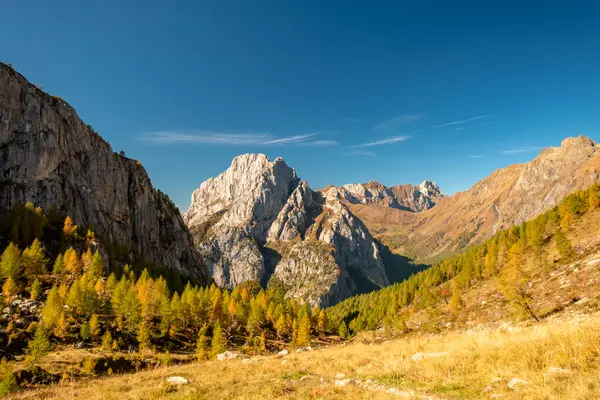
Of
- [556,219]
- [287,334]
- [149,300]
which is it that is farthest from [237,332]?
[556,219]

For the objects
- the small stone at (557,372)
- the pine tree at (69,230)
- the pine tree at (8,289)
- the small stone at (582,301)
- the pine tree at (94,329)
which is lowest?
the small stone at (582,301)

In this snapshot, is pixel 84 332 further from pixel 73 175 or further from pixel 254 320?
pixel 73 175

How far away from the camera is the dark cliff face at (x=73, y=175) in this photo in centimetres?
12019

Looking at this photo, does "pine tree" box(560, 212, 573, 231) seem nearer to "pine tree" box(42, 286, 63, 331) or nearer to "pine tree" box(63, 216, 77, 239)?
"pine tree" box(42, 286, 63, 331)

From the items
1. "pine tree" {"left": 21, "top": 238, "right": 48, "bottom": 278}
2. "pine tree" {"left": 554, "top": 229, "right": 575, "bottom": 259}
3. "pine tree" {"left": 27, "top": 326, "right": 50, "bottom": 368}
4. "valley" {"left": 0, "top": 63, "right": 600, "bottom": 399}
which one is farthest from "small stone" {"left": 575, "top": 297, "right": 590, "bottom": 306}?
"pine tree" {"left": 21, "top": 238, "right": 48, "bottom": 278}

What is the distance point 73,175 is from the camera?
455 feet

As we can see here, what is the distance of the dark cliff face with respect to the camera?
12019cm

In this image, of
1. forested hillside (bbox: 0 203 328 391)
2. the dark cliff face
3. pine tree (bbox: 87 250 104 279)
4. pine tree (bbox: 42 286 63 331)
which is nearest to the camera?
forested hillside (bbox: 0 203 328 391)

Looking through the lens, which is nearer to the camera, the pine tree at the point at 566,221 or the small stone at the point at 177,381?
the small stone at the point at 177,381

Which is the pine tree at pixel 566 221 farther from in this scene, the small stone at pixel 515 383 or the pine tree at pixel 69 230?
the pine tree at pixel 69 230

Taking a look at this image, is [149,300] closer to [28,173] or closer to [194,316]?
[194,316]

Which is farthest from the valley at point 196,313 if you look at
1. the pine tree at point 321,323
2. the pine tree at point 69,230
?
the pine tree at point 69,230

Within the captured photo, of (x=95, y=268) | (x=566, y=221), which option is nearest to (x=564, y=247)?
(x=566, y=221)

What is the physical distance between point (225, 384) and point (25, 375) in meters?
33.7
